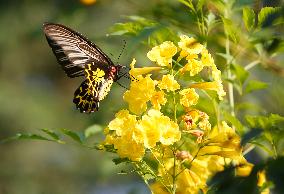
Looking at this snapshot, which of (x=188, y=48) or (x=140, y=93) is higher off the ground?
(x=188, y=48)

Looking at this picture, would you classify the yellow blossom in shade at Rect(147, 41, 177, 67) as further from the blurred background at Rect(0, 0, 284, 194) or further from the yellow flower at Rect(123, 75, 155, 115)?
the blurred background at Rect(0, 0, 284, 194)

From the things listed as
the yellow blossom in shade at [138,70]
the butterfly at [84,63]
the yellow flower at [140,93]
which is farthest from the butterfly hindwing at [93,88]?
the yellow flower at [140,93]

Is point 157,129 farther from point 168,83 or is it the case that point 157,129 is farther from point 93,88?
point 93,88

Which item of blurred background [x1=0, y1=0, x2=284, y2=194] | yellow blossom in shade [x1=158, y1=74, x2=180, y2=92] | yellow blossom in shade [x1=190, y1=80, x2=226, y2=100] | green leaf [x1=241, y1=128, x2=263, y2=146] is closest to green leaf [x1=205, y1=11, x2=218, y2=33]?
yellow blossom in shade [x1=190, y1=80, x2=226, y2=100]

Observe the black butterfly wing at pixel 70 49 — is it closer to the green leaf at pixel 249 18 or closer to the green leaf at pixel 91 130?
the green leaf at pixel 91 130

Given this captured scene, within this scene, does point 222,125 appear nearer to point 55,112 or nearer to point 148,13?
point 148,13

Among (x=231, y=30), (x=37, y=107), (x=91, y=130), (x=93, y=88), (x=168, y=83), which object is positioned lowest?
(x=37, y=107)

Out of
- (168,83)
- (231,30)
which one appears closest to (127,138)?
(168,83)
